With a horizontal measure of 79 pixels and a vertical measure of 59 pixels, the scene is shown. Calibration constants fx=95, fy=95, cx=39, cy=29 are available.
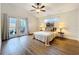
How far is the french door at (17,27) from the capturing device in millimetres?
2062

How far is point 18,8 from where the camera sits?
2.03m

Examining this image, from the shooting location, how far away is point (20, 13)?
→ 207 cm

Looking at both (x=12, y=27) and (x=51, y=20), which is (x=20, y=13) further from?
(x=51, y=20)

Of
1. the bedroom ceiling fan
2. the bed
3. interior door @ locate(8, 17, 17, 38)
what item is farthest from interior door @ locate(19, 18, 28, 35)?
the bedroom ceiling fan

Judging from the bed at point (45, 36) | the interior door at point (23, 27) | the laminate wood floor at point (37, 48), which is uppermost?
the interior door at point (23, 27)

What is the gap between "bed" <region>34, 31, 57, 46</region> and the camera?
2.08 meters

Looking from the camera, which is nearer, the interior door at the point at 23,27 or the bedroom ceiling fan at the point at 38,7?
the bedroom ceiling fan at the point at 38,7

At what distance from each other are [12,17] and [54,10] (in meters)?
0.93

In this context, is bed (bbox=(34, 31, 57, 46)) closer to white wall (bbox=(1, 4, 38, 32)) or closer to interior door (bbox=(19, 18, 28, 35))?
white wall (bbox=(1, 4, 38, 32))

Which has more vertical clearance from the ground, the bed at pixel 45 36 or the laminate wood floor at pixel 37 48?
the bed at pixel 45 36

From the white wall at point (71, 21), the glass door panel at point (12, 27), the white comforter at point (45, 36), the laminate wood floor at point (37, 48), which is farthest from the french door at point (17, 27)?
the white wall at point (71, 21)

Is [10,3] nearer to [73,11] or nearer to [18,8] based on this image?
[18,8]

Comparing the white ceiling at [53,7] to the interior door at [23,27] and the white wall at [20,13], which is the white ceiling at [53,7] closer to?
the white wall at [20,13]

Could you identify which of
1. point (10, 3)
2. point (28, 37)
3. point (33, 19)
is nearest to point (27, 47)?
point (28, 37)
